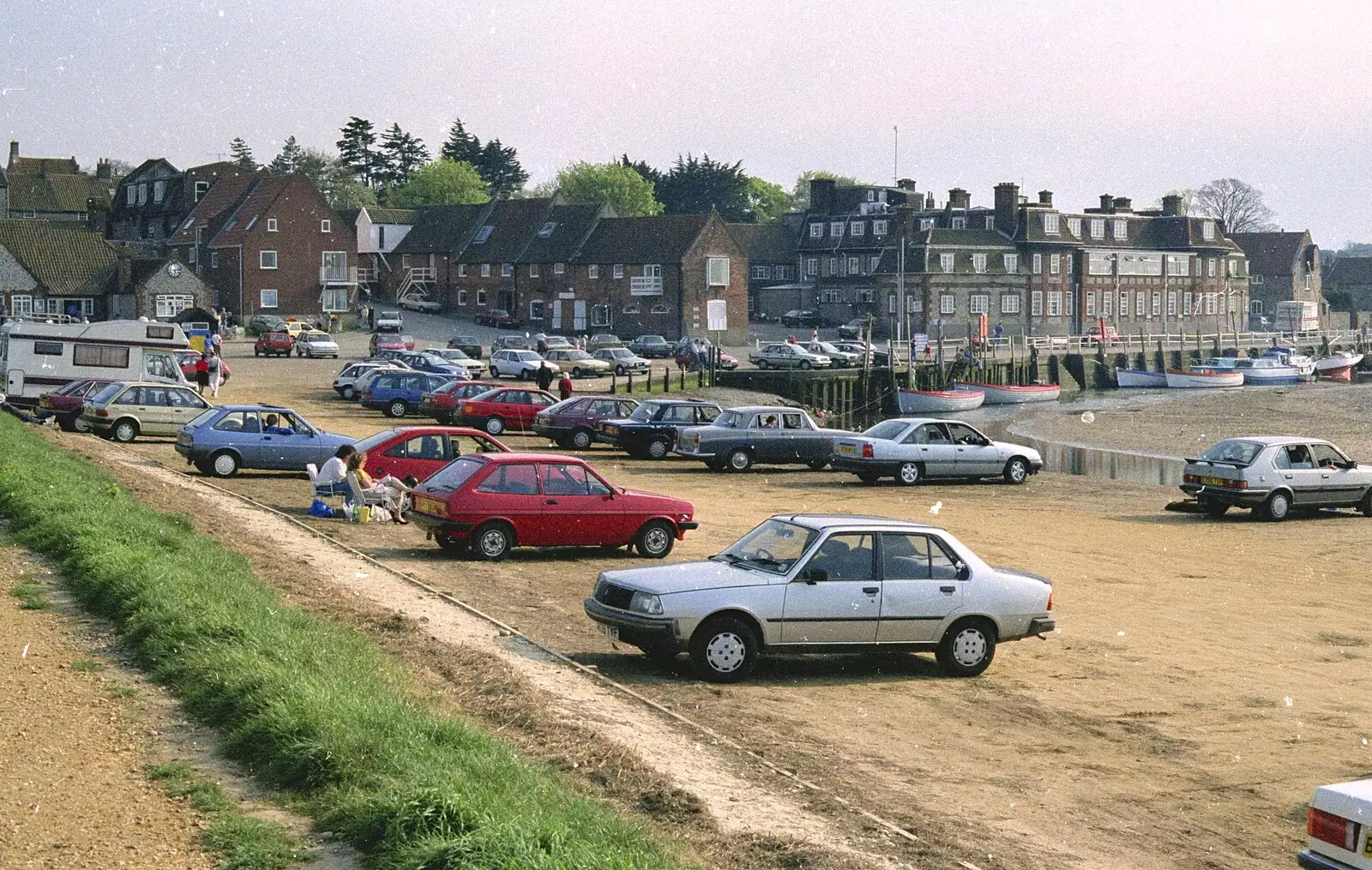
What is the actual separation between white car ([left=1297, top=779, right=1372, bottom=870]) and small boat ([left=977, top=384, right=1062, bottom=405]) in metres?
77.3

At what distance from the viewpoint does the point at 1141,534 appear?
28297mm

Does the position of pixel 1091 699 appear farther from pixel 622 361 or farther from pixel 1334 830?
pixel 622 361

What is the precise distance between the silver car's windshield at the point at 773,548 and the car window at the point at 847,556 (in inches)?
6.7

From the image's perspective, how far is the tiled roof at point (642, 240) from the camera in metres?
99.9

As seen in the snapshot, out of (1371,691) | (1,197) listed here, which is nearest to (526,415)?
(1371,691)

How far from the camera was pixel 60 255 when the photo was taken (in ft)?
301

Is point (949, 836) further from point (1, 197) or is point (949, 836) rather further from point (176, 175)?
point (1, 197)

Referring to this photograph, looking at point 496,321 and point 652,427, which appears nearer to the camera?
point 652,427

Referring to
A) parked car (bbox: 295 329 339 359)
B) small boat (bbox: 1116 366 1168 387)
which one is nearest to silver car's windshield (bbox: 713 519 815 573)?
→ parked car (bbox: 295 329 339 359)

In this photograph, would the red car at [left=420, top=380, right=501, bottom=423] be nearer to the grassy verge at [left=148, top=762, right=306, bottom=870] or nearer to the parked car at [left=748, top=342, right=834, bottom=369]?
the parked car at [left=748, top=342, right=834, bottom=369]

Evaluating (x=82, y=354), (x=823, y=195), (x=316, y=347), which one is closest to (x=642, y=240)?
(x=823, y=195)

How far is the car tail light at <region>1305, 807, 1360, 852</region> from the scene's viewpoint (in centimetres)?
804

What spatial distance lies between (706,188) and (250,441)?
131m

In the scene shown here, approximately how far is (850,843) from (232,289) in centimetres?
9292
